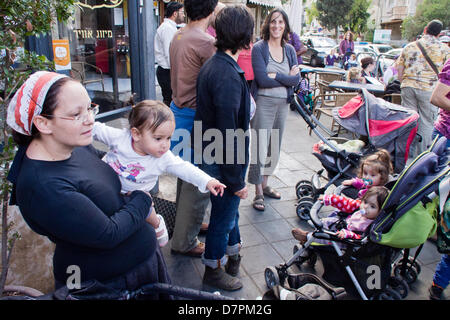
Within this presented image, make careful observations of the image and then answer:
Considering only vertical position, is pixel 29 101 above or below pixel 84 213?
above

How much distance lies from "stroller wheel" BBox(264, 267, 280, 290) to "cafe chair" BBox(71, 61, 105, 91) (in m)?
2.72

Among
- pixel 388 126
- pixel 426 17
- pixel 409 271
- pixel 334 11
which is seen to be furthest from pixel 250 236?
pixel 334 11

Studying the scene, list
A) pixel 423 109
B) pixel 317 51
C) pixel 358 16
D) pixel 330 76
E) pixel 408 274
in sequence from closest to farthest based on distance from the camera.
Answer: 1. pixel 408 274
2. pixel 423 109
3. pixel 330 76
4. pixel 317 51
5. pixel 358 16

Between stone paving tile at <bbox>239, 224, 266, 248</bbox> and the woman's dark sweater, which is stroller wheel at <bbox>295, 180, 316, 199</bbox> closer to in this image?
stone paving tile at <bbox>239, 224, 266, 248</bbox>

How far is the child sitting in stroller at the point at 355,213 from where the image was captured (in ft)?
8.71

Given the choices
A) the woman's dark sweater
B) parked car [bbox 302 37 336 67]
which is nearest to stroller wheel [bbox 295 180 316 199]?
the woman's dark sweater

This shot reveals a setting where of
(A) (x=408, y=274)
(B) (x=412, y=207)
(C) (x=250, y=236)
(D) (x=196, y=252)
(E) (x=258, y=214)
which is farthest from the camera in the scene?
(E) (x=258, y=214)

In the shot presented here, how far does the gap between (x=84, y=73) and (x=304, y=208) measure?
9.52 feet

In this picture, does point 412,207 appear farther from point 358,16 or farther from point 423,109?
point 358,16

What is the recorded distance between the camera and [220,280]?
2.75 m

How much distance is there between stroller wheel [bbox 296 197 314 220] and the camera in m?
3.83
